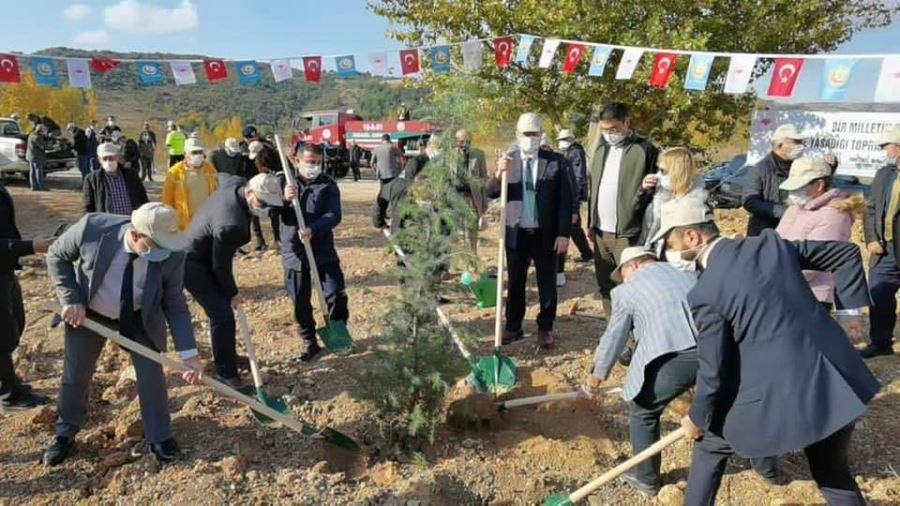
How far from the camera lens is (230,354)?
433cm

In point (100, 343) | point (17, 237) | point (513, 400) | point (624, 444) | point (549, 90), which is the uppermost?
point (549, 90)

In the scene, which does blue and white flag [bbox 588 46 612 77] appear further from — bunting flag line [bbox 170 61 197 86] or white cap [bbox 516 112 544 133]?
bunting flag line [bbox 170 61 197 86]

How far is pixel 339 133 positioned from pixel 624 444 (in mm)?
24403

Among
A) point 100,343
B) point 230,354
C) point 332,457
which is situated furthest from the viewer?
point 230,354

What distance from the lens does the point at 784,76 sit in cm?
684

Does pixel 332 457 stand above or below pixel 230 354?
below

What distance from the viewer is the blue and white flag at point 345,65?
342 inches

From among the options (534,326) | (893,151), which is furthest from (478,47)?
(893,151)

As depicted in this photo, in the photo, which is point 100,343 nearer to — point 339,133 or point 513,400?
point 513,400

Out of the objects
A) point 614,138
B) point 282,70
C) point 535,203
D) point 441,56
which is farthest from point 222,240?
point 441,56

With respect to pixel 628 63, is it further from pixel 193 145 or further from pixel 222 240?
pixel 222 240

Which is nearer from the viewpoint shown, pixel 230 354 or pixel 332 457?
pixel 332 457

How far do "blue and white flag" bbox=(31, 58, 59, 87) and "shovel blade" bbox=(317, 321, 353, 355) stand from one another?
5.33 meters

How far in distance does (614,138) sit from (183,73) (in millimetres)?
5984
